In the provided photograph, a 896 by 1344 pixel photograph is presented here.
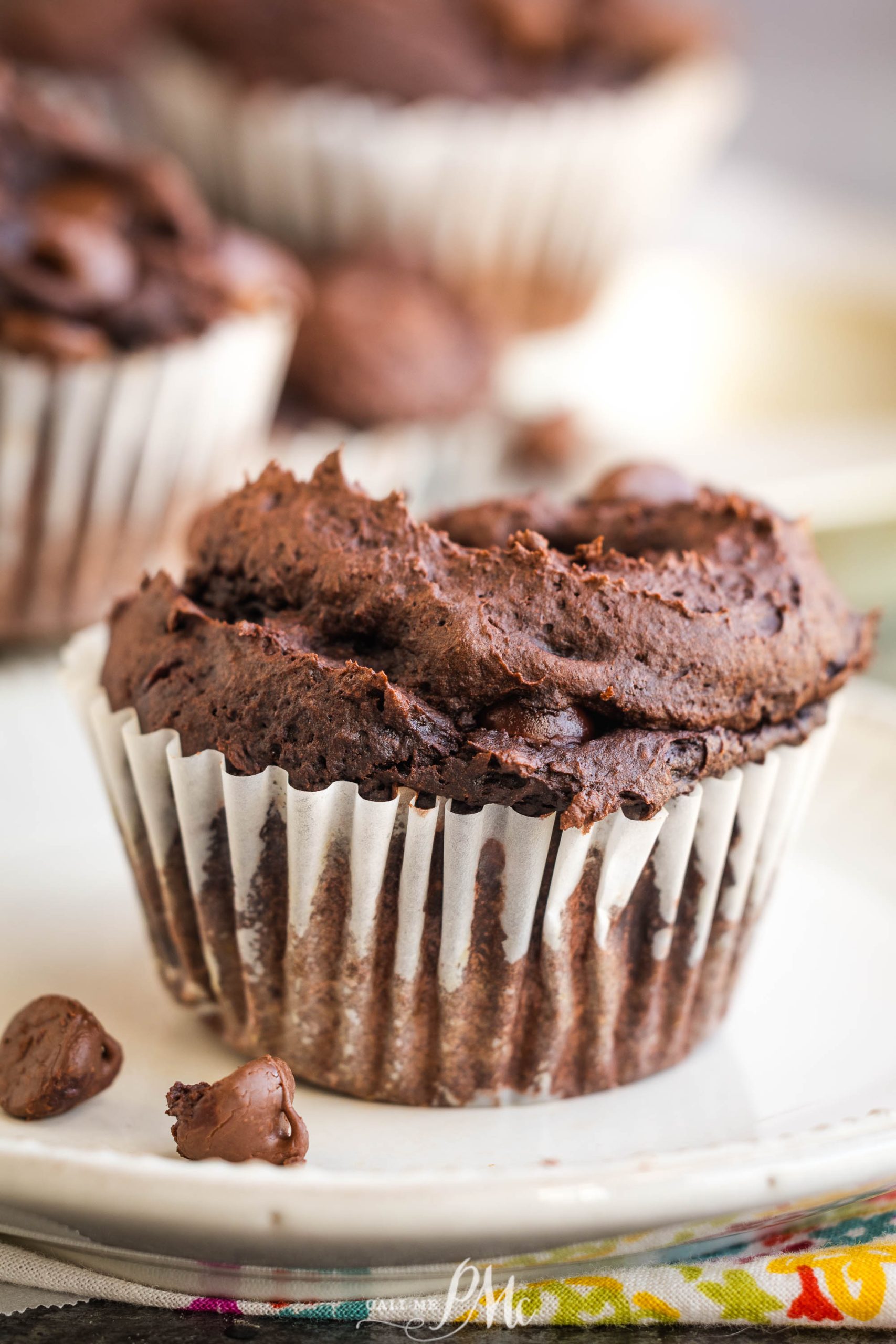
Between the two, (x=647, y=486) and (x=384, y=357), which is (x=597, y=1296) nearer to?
(x=647, y=486)

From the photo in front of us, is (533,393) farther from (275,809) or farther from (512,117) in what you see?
(275,809)

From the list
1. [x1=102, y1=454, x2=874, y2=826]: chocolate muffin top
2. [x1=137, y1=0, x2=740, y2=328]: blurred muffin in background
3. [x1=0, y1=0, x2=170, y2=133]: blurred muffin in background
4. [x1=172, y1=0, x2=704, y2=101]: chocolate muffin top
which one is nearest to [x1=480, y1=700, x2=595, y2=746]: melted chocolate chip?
[x1=102, y1=454, x2=874, y2=826]: chocolate muffin top

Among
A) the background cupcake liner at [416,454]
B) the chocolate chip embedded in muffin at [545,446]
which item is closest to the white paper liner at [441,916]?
the background cupcake liner at [416,454]

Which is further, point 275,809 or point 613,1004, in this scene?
point 613,1004

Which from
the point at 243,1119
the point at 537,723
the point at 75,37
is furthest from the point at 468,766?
the point at 75,37

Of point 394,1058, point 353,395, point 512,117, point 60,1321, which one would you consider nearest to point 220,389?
point 353,395
